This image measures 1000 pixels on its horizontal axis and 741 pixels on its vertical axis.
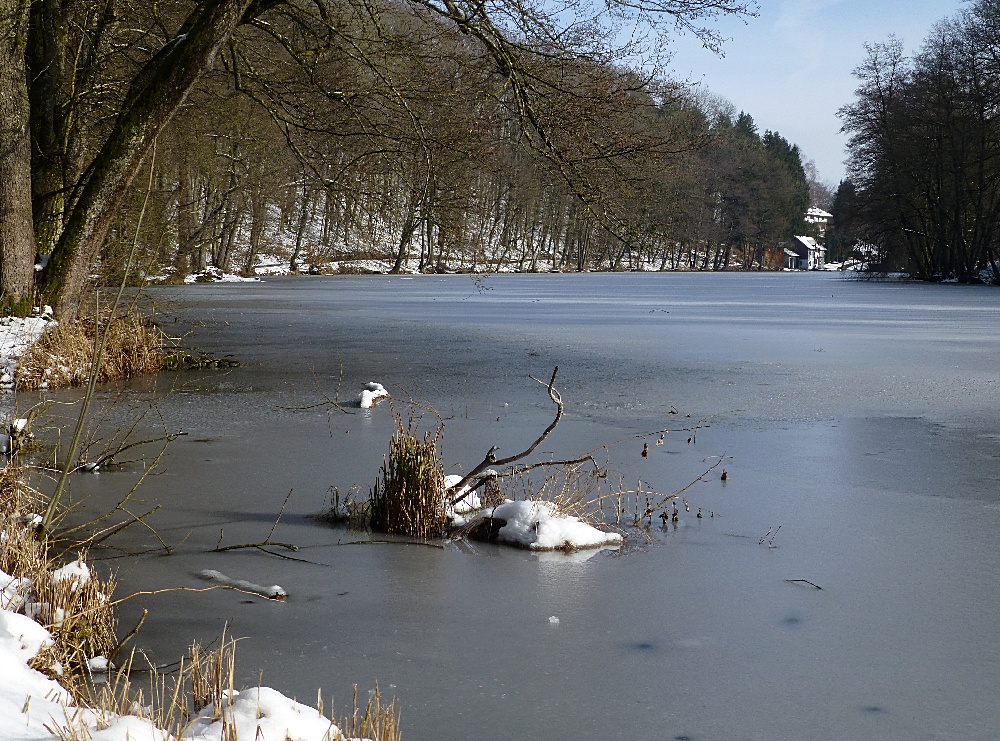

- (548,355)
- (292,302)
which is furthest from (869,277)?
(548,355)

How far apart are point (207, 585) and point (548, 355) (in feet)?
35.5

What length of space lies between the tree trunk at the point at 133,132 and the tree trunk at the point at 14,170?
14.5 inches

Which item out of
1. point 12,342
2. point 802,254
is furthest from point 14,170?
point 802,254

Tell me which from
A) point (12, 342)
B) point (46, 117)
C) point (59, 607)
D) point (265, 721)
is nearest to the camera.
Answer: point (265, 721)

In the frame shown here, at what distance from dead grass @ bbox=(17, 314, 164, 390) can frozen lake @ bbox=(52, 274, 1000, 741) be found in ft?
1.44

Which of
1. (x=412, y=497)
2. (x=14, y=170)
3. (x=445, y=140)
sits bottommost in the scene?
(x=412, y=497)

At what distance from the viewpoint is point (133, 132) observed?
10656 mm

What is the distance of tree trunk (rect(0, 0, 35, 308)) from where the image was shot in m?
11.0

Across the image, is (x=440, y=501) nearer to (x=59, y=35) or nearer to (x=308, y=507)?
(x=308, y=507)

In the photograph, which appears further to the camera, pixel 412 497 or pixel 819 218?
pixel 819 218

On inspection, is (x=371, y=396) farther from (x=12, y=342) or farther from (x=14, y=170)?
(x=14, y=170)

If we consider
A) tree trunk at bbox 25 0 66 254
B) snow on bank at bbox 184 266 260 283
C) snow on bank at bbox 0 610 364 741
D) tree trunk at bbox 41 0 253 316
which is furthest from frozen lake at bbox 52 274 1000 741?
snow on bank at bbox 184 266 260 283

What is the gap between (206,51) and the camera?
10242 millimetres

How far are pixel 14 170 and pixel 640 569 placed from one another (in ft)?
29.5
